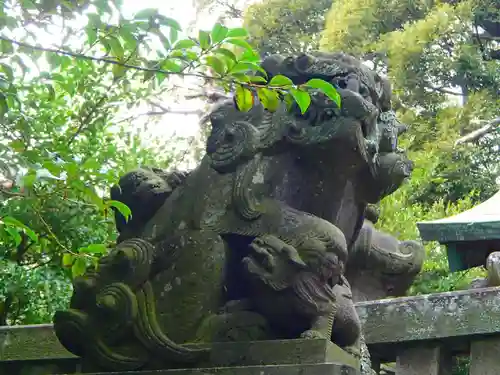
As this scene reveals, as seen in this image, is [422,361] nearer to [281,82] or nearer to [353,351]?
[353,351]

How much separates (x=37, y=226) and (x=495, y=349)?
2.11 meters

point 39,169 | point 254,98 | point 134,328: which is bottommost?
point 134,328

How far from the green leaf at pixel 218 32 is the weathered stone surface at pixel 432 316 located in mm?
1393

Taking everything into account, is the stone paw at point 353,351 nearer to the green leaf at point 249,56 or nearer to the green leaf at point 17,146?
the green leaf at point 249,56

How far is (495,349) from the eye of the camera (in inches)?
134

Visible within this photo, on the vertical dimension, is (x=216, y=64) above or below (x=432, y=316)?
above

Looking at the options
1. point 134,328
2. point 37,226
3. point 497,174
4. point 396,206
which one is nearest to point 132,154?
point 37,226

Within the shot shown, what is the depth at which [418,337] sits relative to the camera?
347 centimetres

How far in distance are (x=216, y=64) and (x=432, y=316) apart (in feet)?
5.00

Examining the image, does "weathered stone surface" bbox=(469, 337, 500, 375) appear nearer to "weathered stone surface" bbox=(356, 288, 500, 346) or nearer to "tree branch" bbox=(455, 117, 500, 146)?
"weathered stone surface" bbox=(356, 288, 500, 346)

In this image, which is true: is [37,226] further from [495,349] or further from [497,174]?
[497,174]

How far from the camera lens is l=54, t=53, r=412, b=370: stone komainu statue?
8.08 ft

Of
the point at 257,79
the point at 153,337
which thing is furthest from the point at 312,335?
the point at 257,79

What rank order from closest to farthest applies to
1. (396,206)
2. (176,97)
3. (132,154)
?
1. (132,154)
2. (396,206)
3. (176,97)
